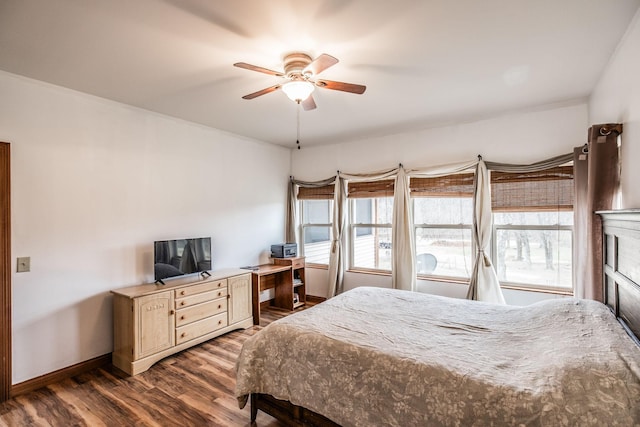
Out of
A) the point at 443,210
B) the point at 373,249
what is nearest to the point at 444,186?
the point at 443,210

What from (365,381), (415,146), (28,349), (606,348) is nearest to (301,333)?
(365,381)

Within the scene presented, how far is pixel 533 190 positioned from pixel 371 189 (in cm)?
203

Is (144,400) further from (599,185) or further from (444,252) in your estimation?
(599,185)

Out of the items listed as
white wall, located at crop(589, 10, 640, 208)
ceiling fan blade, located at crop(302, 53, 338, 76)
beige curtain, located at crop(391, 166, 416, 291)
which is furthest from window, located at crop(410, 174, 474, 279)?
ceiling fan blade, located at crop(302, 53, 338, 76)

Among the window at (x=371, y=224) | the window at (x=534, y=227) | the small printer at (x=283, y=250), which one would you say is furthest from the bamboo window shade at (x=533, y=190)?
the small printer at (x=283, y=250)

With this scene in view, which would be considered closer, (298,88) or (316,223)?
(298,88)

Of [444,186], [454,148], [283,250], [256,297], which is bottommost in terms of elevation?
[256,297]

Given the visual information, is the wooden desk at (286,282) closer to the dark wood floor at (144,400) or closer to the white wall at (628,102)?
the dark wood floor at (144,400)

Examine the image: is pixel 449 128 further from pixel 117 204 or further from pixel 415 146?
pixel 117 204

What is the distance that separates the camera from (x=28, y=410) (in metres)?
2.36

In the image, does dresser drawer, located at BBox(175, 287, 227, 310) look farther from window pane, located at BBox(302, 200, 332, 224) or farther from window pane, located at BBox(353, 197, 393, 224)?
window pane, located at BBox(353, 197, 393, 224)

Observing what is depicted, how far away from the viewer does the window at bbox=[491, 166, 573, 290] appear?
3.42 metres

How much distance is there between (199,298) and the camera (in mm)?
3459

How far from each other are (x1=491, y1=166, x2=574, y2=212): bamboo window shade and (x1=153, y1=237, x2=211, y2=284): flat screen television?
358 centimetres
